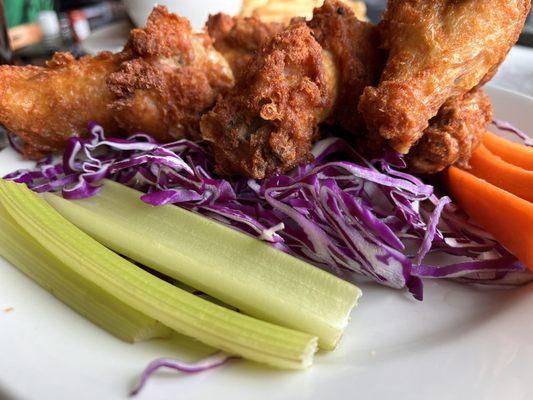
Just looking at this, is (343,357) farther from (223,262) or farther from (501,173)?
(501,173)

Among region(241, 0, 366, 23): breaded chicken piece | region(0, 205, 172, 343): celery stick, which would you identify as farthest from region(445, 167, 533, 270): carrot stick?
region(241, 0, 366, 23): breaded chicken piece

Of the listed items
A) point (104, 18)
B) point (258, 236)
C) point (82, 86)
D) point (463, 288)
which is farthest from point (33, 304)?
point (104, 18)

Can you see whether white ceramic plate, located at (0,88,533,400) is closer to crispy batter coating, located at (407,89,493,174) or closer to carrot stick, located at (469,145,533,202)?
carrot stick, located at (469,145,533,202)

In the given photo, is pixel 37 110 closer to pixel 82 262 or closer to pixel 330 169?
pixel 82 262

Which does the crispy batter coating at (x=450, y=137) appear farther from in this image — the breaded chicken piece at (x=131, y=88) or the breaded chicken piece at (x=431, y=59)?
the breaded chicken piece at (x=131, y=88)

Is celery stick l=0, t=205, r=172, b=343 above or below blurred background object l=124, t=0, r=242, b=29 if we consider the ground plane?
below

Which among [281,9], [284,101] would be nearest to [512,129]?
[284,101]
